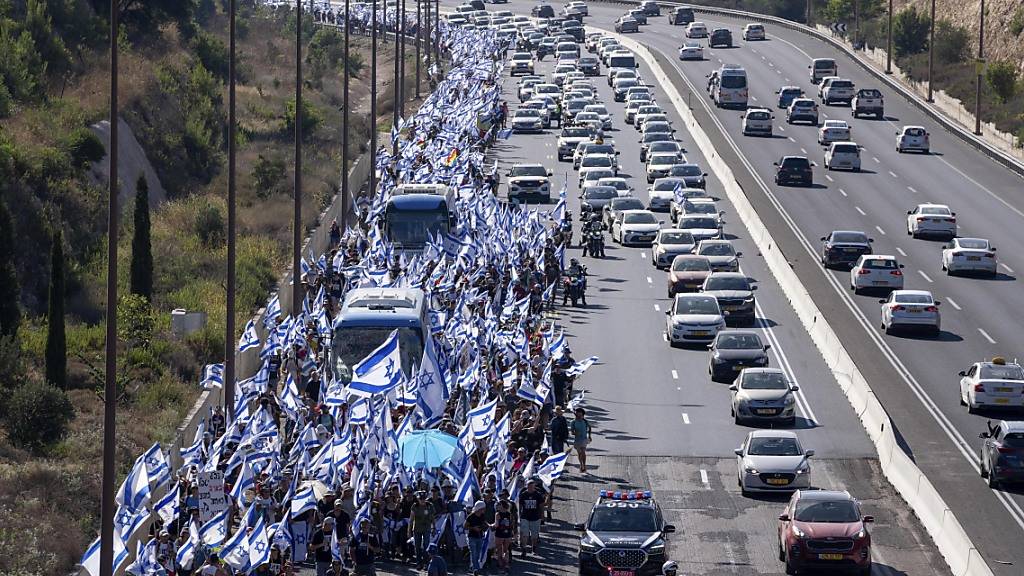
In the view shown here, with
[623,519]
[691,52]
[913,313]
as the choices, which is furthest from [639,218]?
[691,52]

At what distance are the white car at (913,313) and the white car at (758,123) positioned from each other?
37152 mm

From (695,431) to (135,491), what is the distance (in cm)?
1811

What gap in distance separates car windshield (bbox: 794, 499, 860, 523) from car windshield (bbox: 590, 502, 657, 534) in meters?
2.48

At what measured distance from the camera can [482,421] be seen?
32.0 meters

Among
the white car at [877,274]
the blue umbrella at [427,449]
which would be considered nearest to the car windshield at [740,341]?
the white car at [877,274]

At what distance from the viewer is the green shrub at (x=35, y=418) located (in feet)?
120

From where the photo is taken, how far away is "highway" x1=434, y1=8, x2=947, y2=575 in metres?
32.1

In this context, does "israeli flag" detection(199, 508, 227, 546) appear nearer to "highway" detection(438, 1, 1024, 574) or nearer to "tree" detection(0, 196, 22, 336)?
"highway" detection(438, 1, 1024, 574)

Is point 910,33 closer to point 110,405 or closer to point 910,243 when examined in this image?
point 910,243

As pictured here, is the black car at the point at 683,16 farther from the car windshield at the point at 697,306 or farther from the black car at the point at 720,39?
the car windshield at the point at 697,306

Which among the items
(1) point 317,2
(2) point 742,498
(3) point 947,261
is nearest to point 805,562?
(2) point 742,498

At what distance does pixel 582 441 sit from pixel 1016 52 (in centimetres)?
7986

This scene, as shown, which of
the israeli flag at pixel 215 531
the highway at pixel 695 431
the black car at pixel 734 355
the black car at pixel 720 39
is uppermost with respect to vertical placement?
the black car at pixel 720 39

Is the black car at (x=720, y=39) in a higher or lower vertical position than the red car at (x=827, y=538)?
higher
